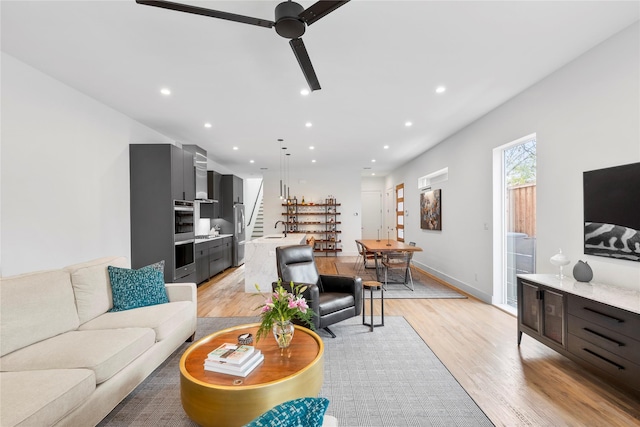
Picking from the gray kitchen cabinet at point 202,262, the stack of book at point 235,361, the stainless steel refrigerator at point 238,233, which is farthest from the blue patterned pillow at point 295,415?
the stainless steel refrigerator at point 238,233

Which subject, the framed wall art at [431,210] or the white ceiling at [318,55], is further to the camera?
the framed wall art at [431,210]

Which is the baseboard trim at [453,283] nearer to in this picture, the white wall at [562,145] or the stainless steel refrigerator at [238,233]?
the white wall at [562,145]

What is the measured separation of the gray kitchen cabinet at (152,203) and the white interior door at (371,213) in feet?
27.2

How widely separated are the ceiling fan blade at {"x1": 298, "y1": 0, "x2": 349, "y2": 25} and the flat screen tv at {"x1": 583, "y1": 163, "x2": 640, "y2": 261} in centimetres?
272

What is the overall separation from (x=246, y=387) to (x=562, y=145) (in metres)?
3.80

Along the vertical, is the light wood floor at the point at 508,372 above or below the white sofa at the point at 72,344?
below

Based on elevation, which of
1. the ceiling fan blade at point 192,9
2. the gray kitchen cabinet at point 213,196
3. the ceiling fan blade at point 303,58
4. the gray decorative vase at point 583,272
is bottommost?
the gray decorative vase at point 583,272

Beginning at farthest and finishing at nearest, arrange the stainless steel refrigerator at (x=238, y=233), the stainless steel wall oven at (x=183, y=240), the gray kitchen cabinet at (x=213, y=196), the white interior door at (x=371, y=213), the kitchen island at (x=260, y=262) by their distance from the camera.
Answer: the white interior door at (x=371, y=213)
the stainless steel refrigerator at (x=238, y=233)
the gray kitchen cabinet at (x=213, y=196)
the kitchen island at (x=260, y=262)
the stainless steel wall oven at (x=183, y=240)

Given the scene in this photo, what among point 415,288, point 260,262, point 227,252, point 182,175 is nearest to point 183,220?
point 182,175

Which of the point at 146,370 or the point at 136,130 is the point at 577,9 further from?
the point at 136,130

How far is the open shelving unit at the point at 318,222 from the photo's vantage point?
31.7 ft

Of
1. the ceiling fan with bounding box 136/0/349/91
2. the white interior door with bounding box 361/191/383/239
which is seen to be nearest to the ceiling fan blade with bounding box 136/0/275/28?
the ceiling fan with bounding box 136/0/349/91

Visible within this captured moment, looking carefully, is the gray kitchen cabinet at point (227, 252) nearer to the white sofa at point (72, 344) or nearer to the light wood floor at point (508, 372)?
the light wood floor at point (508, 372)

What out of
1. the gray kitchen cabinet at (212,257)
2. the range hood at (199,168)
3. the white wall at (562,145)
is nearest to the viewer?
the white wall at (562,145)
